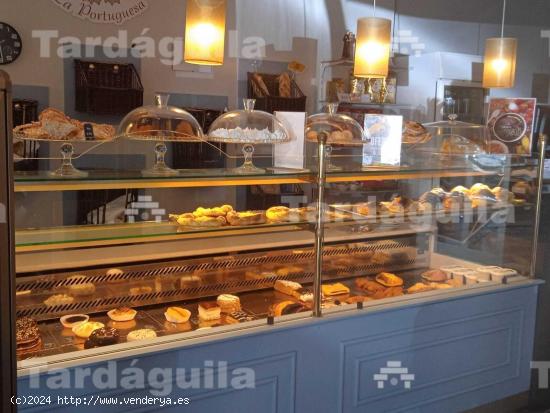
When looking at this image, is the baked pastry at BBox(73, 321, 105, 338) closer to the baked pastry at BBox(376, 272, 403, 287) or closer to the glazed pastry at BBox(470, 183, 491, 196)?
the baked pastry at BBox(376, 272, 403, 287)

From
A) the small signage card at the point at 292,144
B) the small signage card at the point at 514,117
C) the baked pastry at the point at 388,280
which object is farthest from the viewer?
the small signage card at the point at 514,117

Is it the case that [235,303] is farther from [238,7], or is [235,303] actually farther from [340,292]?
[238,7]

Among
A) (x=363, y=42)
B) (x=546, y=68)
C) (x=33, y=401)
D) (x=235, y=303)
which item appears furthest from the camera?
(x=546, y=68)

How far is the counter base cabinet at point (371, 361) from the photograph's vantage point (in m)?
2.11

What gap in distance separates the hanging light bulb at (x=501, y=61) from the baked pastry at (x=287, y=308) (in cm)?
233

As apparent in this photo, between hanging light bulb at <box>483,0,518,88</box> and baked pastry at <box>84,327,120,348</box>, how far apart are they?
3001 millimetres

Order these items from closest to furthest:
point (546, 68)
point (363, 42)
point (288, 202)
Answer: point (288, 202) → point (363, 42) → point (546, 68)

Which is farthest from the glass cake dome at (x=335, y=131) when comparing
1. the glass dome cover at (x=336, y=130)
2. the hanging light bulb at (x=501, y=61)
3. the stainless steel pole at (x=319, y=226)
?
the hanging light bulb at (x=501, y=61)

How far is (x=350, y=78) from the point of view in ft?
18.6

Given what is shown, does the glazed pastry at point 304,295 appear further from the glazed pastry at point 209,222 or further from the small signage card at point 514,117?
the small signage card at point 514,117

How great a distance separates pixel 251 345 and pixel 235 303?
240 mm

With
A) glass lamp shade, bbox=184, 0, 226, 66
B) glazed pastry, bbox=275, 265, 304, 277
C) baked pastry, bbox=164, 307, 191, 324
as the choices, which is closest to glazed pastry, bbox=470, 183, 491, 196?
glazed pastry, bbox=275, 265, 304, 277

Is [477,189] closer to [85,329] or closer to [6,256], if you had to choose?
[85,329]

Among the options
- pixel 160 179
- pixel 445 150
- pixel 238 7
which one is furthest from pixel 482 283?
pixel 238 7
